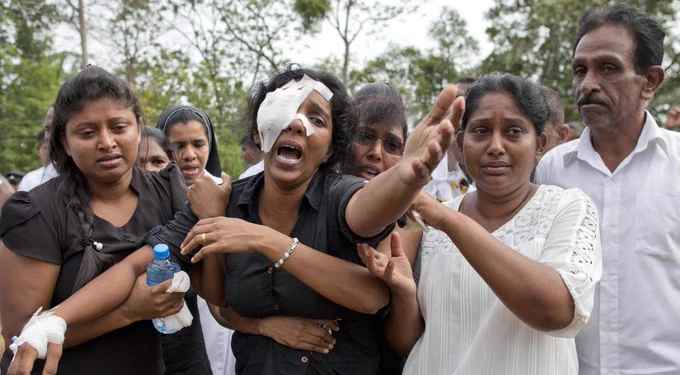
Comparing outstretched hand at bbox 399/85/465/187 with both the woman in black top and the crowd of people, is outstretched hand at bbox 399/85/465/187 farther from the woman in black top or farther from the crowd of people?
the woman in black top

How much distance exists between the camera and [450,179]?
5.00 meters

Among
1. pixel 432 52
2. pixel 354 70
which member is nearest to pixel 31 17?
pixel 354 70

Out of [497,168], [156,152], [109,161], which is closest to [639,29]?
[497,168]

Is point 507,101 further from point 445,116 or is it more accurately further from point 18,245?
point 18,245

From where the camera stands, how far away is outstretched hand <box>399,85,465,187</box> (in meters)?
1.73

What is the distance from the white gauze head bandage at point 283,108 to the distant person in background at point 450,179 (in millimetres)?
2618

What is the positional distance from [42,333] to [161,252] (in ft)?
1.52

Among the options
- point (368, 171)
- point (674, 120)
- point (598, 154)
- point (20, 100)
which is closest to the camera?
point (598, 154)

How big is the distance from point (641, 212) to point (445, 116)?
1072 millimetres

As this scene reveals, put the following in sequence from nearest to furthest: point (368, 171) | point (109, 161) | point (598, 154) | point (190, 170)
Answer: point (109, 161)
point (598, 154)
point (368, 171)
point (190, 170)

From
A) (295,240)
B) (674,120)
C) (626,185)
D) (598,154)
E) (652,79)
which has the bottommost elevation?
(295,240)

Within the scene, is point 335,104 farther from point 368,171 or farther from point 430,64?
point 430,64

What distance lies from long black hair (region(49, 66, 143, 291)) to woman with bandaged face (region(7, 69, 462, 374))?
0.31 ft

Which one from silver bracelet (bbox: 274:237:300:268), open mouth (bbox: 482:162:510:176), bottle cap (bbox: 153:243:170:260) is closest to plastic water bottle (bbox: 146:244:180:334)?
bottle cap (bbox: 153:243:170:260)
